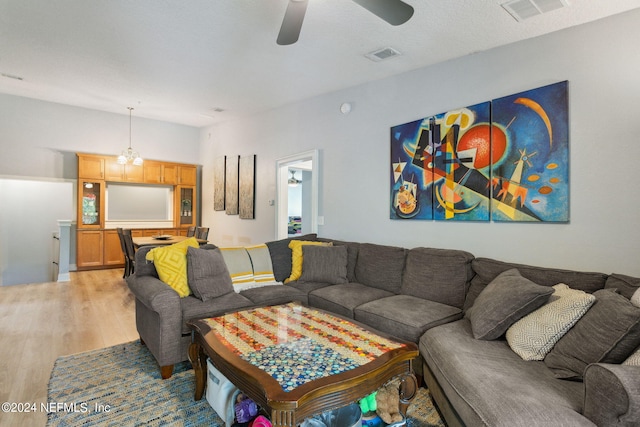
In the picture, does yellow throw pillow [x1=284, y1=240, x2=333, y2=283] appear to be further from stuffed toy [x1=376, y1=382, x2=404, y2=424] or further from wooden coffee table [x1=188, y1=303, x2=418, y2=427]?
stuffed toy [x1=376, y1=382, x2=404, y2=424]

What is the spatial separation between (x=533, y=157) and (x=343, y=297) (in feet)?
6.54

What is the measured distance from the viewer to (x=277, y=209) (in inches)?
213

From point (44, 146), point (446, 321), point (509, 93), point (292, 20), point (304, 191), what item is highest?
point (292, 20)

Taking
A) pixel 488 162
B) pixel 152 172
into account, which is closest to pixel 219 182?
pixel 152 172

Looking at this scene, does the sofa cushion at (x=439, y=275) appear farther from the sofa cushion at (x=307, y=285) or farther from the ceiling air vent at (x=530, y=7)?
the ceiling air vent at (x=530, y=7)

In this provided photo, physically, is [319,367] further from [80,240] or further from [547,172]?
[80,240]

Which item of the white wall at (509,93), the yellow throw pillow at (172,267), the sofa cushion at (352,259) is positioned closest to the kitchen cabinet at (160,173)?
the white wall at (509,93)

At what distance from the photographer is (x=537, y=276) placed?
236cm

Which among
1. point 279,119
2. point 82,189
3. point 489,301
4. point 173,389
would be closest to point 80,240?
point 82,189

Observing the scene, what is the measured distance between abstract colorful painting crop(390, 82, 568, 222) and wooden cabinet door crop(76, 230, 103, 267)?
5784mm

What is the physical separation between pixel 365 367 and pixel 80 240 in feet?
21.8

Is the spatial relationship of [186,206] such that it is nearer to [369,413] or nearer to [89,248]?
[89,248]

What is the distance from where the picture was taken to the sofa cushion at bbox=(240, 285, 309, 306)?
298cm

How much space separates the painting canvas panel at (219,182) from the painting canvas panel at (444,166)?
416 centimetres
